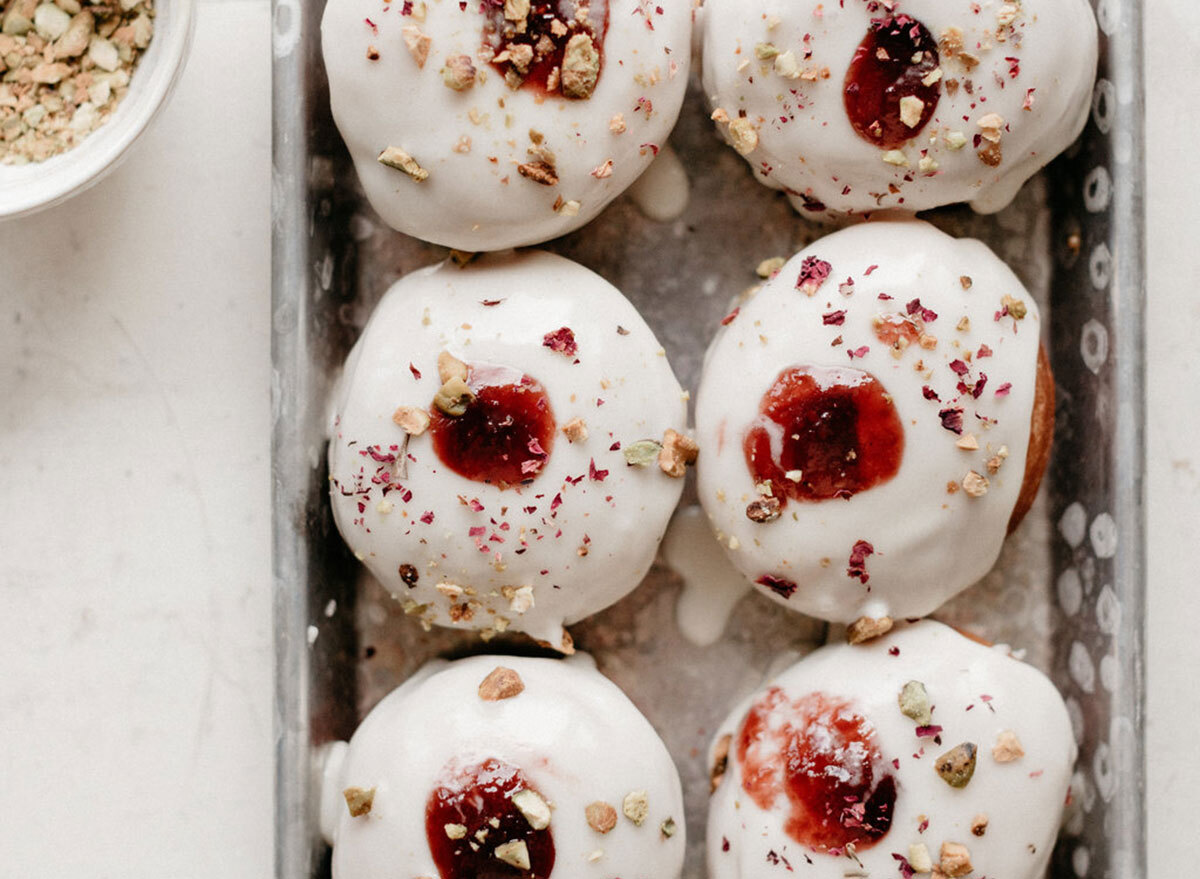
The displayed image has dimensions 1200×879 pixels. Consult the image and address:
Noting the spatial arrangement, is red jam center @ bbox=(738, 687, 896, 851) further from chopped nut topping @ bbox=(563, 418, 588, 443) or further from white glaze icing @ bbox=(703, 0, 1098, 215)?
white glaze icing @ bbox=(703, 0, 1098, 215)

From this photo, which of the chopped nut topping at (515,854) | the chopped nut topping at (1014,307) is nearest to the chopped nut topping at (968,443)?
the chopped nut topping at (1014,307)

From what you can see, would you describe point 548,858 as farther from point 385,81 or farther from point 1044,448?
point 385,81

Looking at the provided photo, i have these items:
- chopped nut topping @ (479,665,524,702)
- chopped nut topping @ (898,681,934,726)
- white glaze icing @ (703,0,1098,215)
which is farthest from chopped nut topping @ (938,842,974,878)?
white glaze icing @ (703,0,1098,215)

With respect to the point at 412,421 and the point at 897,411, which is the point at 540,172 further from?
the point at 897,411

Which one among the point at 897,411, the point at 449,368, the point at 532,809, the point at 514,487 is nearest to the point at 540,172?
the point at 449,368

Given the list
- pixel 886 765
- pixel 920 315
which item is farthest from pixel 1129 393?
pixel 886 765
